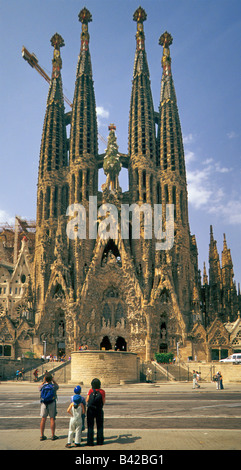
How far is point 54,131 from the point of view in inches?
3093

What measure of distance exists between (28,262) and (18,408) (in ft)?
222

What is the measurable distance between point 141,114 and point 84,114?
9.83 metres

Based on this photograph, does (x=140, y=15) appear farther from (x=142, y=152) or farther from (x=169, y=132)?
(x=142, y=152)

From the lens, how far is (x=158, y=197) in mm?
75750

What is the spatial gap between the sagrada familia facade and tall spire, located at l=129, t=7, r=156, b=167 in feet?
0.65

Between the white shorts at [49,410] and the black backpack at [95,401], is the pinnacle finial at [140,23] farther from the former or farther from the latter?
the black backpack at [95,401]

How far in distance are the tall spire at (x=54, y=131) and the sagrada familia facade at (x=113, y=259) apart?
0.19 m

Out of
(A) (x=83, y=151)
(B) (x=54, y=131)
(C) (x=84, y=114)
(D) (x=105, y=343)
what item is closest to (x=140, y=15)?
(C) (x=84, y=114)

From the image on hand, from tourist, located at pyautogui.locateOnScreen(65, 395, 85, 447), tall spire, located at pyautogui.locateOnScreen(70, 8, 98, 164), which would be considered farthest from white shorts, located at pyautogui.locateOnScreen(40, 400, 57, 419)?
tall spire, located at pyautogui.locateOnScreen(70, 8, 98, 164)

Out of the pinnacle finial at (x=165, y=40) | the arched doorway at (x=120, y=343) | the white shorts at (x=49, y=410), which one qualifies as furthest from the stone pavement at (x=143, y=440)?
the pinnacle finial at (x=165, y=40)

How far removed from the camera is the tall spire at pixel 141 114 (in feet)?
252

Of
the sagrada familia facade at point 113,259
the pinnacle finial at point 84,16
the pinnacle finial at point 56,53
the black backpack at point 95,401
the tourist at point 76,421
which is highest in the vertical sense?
the pinnacle finial at point 84,16
